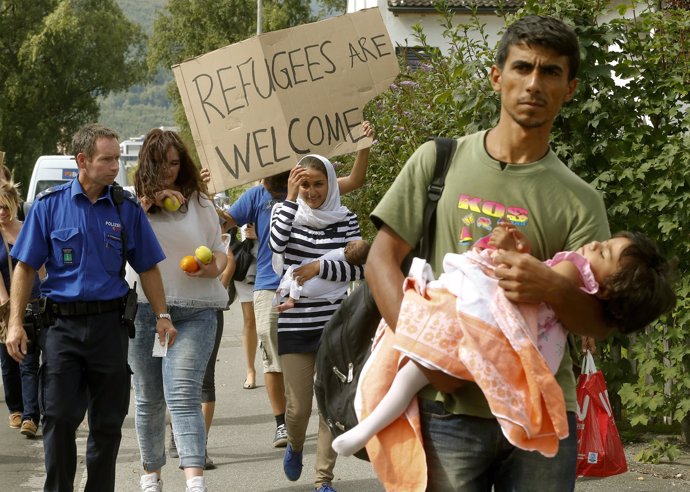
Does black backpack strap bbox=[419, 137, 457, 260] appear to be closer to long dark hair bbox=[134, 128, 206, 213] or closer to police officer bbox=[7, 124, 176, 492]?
police officer bbox=[7, 124, 176, 492]

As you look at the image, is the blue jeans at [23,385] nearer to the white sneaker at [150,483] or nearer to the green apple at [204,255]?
the white sneaker at [150,483]

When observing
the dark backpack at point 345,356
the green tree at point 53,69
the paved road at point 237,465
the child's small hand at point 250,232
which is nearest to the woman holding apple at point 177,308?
the paved road at point 237,465

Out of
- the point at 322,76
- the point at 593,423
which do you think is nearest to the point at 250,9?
the point at 322,76

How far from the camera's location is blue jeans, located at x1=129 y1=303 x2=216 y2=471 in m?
6.21

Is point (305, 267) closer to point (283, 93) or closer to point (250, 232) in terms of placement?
point (283, 93)

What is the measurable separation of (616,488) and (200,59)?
144 inches

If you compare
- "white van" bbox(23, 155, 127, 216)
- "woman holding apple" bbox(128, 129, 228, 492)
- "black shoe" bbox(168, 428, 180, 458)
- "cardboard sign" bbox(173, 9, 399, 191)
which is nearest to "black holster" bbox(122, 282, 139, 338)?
"woman holding apple" bbox(128, 129, 228, 492)

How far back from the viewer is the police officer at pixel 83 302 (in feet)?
19.1

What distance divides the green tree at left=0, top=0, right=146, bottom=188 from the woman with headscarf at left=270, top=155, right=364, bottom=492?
43.6 m

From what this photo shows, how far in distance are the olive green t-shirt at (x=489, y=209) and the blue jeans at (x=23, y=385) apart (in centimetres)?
585

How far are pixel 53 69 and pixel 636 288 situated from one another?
164 feet

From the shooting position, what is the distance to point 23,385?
9.12 m

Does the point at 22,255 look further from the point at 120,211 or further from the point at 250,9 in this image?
the point at 250,9

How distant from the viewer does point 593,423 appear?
5207 mm
